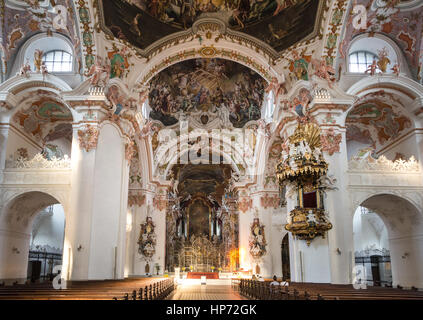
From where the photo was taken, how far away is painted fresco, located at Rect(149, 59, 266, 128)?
20484mm

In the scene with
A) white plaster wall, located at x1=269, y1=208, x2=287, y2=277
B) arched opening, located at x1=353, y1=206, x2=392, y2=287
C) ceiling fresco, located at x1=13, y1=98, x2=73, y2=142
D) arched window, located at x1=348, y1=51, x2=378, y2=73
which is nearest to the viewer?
ceiling fresco, located at x1=13, y1=98, x2=73, y2=142

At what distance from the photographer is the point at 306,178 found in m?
13.0

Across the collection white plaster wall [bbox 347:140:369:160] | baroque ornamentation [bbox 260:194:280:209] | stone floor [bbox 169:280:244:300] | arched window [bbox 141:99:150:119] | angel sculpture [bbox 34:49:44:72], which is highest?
arched window [bbox 141:99:150:119]

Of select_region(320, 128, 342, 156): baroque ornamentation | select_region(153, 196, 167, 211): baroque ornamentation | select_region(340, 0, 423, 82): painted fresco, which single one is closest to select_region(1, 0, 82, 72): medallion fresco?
select_region(320, 128, 342, 156): baroque ornamentation

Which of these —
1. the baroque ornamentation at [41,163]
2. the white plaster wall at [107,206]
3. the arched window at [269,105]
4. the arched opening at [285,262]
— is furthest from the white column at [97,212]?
the arched opening at [285,262]

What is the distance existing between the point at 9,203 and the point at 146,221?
859 centimetres

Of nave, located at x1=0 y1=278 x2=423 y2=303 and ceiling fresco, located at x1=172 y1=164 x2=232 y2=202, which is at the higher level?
ceiling fresco, located at x1=172 y1=164 x2=232 y2=202

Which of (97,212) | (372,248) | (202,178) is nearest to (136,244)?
(97,212)

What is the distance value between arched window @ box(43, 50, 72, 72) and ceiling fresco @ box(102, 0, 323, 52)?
110 inches

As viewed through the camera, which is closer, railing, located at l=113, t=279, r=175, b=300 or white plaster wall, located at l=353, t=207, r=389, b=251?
railing, located at l=113, t=279, r=175, b=300

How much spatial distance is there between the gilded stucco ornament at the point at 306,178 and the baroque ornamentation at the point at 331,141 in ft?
1.04

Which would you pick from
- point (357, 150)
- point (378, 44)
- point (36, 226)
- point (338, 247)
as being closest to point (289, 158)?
point (338, 247)

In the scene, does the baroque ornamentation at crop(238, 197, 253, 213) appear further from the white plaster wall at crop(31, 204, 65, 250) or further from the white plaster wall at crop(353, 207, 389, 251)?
the white plaster wall at crop(31, 204, 65, 250)

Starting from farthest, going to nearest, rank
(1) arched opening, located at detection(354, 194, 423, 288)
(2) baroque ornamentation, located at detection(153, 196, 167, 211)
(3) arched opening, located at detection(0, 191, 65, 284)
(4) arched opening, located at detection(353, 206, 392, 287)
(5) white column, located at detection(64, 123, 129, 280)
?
(2) baroque ornamentation, located at detection(153, 196, 167, 211) < (4) arched opening, located at detection(353, 206, 392, 287) < (3) arched opening, located at detection(0, 191, 65, 284) < (1) arched opening, located at detection(354, 194, 423, 288) < (5) white column, located at detection(64, 123, 129, 280)
